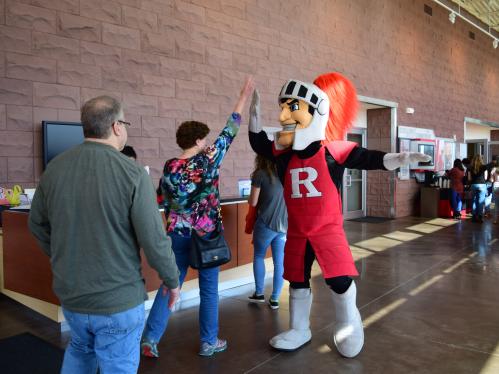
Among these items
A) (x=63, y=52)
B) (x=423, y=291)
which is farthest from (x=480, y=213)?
(x=63, y=52)

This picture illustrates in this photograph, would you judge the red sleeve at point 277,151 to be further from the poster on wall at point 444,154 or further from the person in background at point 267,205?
the poster on wall at point 444,154

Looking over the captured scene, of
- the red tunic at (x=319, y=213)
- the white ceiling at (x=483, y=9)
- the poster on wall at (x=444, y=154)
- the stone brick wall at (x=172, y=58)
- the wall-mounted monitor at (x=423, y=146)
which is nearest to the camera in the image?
the red tunic at (x=319, y=213)

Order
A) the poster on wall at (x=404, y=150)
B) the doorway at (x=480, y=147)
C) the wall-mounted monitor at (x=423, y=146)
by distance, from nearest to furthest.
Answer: the poster on wall at (x=404, y=150) → the wall-mounted monitor at (x=423, y=146) → the doorway at (x=480, y=147)

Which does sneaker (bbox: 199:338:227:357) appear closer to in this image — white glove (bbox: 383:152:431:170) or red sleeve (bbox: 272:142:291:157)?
red sleeve (bbox: 272:142:291:157)

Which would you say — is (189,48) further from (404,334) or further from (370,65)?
(370,65)

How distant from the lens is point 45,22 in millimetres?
4117

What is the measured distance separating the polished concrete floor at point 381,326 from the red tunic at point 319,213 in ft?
1.96

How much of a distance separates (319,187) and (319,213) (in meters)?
0.15

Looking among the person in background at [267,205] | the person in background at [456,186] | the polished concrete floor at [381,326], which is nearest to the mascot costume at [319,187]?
the polished concrete floor at [381,326]

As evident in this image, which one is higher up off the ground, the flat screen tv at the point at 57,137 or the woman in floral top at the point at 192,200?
the flat screen tv at the point at 57,137

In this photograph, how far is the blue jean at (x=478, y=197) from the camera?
8898mm

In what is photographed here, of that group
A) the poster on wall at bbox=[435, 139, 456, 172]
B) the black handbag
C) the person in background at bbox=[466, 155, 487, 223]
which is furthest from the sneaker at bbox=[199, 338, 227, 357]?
the poster on wall at bbox=[435, 139, 456, 172]

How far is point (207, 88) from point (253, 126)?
2693 mm

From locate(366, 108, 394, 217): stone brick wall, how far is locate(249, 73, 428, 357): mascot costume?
6965 mm
